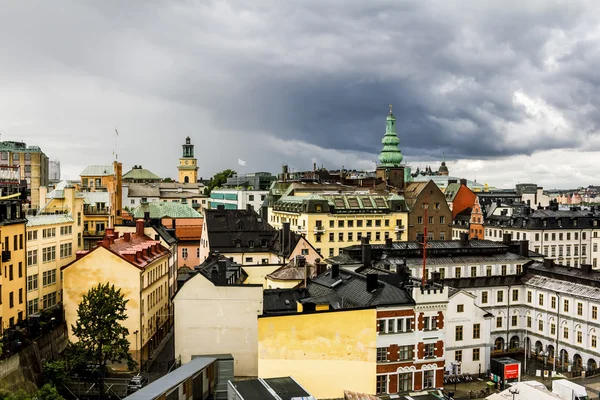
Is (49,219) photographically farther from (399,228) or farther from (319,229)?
(399,228)

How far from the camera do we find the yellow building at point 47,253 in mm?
66062

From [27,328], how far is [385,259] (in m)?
41.9

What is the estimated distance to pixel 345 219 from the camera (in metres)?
114

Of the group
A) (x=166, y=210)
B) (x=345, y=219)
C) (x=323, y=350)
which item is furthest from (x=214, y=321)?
(x=166, y=210)

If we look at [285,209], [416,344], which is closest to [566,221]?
[285,209]

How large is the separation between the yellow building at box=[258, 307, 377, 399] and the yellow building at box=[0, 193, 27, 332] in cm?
2333

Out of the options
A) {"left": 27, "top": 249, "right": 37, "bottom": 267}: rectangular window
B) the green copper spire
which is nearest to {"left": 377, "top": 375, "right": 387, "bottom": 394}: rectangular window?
{"left": 27, "top": 249, "right": 37, "bottom": 267}: rectangular window

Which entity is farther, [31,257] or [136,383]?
[31,257]

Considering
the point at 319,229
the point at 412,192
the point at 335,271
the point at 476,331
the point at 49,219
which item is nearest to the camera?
the point at 335,271

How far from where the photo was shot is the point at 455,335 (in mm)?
66500

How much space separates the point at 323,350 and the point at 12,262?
97.7ft

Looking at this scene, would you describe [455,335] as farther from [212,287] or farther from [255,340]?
[212,287]

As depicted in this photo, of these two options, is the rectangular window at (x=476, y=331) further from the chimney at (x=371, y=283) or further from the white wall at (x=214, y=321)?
the white wall at (x=214, y=321)

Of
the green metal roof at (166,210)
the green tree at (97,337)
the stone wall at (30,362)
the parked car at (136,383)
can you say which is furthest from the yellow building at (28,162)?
the parked car at (136,383)
